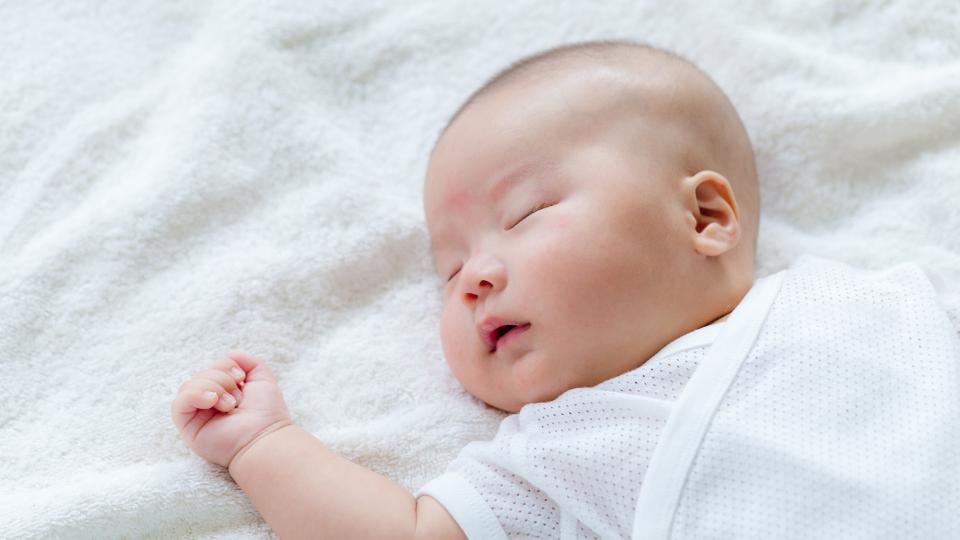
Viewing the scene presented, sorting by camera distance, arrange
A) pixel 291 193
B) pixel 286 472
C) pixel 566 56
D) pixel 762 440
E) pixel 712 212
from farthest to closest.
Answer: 1. pixel 291 193
2. pixel 566 56
3. pixel 712 212
4. pixel 286 472
5. pixel 762 440

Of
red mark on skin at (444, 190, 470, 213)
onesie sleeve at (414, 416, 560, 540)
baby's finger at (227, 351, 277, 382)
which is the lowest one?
onesie sleeve at (414, 416, 560, 540)

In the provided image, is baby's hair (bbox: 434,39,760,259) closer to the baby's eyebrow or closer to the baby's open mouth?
the baby's eyebrow

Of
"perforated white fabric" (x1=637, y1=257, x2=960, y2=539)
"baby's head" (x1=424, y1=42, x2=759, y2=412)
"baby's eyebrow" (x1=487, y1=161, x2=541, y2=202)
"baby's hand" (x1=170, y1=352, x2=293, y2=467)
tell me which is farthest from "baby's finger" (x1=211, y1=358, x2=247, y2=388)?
"perforated white fabric" (x1=637, y1=257, x2=960, y2=539)

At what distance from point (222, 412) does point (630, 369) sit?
1.70 ft

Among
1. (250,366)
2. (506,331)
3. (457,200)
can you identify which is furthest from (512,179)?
(250,366)

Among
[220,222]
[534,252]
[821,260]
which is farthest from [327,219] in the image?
[821,260]

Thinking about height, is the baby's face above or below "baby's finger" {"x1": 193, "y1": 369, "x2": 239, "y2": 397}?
above

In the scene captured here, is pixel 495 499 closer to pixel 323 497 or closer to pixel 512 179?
pixel 323 497

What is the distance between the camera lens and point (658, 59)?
59.6 inches

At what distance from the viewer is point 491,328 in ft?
4.40

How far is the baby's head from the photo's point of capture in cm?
130

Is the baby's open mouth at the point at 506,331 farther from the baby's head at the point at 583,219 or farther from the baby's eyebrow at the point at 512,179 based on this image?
the baby's eyebrow at the point at 512,179

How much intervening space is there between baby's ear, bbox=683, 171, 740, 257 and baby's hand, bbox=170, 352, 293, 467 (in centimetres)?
59

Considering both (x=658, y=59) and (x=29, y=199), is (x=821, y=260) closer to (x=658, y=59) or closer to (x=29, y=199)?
(x=658, y=59)
